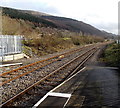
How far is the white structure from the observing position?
16.5 m

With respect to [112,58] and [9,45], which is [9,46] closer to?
[9,45]

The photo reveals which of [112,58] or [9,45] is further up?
[9,45]

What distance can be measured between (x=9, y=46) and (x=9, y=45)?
0.36 ft

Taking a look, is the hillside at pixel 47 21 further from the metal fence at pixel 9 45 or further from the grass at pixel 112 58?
the grass at pixel 112 58

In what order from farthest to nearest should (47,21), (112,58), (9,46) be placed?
(47,21)
(112,58)
(9,46)

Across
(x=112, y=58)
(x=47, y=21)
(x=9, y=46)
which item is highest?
(x=47, y=21)

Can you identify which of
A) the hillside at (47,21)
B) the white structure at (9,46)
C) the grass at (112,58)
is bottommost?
the grass at (112,58)

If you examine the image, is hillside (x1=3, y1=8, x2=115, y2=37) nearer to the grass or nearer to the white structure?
the white structure

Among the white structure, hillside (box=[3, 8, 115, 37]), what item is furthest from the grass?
hillside (box=[3, 8, 115, 37])

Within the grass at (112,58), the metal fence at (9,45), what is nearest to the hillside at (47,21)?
the metal fence at (9,45)

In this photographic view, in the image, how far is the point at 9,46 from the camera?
1780 cm

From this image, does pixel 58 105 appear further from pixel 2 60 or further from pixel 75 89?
pixel 2 60

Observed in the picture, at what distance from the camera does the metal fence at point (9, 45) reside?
54.4 ft

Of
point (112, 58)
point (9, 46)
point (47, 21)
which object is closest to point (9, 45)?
point (9, 46)
